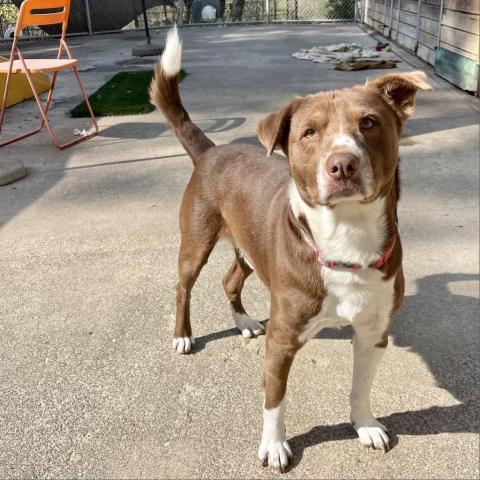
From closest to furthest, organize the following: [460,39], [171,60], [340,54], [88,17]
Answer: [171,60] → [460,39] → [340,54] → [88,17]

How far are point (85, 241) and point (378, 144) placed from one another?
2.77 m

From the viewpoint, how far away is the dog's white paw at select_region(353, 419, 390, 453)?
2209mm

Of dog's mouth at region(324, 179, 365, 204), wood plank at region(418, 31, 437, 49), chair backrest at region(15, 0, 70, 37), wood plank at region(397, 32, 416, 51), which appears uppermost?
chair backrest at region(15, 0, 70, 37)

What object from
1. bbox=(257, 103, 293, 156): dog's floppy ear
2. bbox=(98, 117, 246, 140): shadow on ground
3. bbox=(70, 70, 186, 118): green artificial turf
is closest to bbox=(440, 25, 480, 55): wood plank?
bbox=(98, 117, 246, 140): shadow on ground

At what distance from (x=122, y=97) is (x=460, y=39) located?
517cm

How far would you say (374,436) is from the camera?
2.21 meters

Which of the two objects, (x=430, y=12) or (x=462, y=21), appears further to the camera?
(x=430, y=12)

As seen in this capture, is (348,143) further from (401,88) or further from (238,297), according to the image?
(238,297)

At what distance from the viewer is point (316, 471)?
213 cm

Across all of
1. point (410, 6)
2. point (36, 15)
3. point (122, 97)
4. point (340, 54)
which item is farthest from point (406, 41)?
point (36, 15)

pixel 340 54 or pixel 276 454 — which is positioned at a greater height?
pixel 340 54

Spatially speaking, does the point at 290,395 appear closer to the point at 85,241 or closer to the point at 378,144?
the point at 378,144

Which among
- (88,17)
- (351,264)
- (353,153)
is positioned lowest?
(351,264)

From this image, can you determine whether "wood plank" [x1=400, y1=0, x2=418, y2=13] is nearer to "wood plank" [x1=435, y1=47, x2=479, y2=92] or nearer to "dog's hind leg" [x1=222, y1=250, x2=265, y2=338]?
"wood plank" [x1=435, y1=47, x2=479, y2=92]
